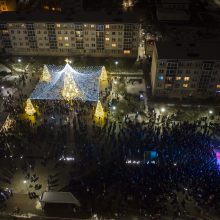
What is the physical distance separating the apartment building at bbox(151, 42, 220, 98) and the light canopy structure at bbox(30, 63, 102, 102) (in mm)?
14535

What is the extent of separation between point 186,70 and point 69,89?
2610 cm

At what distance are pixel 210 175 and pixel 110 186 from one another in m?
16.1

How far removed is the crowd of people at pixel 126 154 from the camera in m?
46.2

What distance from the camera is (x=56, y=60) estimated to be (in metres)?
83.8

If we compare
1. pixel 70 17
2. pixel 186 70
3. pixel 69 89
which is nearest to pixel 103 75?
pixel 69 89

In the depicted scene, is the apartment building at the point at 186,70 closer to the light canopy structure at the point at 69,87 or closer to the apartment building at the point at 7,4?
the light canopy structure at the point at 69,87

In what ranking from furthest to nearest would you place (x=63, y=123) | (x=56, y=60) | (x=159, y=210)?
1. (x=56, y=60)
2. (x=63, y=123)
3. (x=159, y=210)

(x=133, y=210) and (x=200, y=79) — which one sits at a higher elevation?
(x=200, y=79)

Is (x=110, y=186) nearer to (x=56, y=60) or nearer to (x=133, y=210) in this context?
(x=133, y=210)

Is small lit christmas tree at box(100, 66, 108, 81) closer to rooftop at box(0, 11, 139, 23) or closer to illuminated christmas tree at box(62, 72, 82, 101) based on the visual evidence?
illuminated christmas tree at box(62, 72, 82, 101)

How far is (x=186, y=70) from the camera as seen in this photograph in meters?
65.5

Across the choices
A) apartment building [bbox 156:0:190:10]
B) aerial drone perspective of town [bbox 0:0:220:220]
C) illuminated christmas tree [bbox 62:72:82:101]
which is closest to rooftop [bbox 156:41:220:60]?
aerial drone perspective of town [bbox 0:0:220:220]

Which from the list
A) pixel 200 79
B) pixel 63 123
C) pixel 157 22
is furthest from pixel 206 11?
pixel 63 123

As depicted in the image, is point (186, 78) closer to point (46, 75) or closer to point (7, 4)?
point (46, 75)
